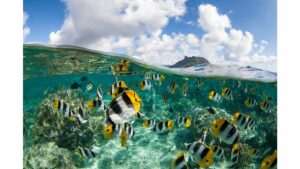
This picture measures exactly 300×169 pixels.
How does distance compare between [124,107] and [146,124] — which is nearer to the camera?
[124,107]

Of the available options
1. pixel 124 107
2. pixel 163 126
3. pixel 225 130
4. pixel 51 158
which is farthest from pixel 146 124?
pixel 124 107

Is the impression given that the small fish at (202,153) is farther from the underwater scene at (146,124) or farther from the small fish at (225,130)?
the small fish at (225,130)

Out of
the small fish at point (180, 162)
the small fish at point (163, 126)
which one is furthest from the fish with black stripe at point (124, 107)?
the small fish at point (163, 126)

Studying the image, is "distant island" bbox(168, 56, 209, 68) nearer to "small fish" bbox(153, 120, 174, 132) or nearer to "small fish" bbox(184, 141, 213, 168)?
"small fish" bbox(153, 120, 174, 132)

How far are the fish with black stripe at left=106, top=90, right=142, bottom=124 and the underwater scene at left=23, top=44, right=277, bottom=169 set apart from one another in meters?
2.74

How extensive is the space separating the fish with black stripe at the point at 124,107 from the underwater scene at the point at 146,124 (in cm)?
274

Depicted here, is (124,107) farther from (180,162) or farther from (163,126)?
(163,126)

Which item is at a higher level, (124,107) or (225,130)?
(124,107)

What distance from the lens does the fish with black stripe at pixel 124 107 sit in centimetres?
354

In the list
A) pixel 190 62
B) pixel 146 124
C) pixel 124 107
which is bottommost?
pixel 146 124

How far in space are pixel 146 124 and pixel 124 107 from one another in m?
4.87

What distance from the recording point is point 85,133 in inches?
480

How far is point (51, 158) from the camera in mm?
10805
